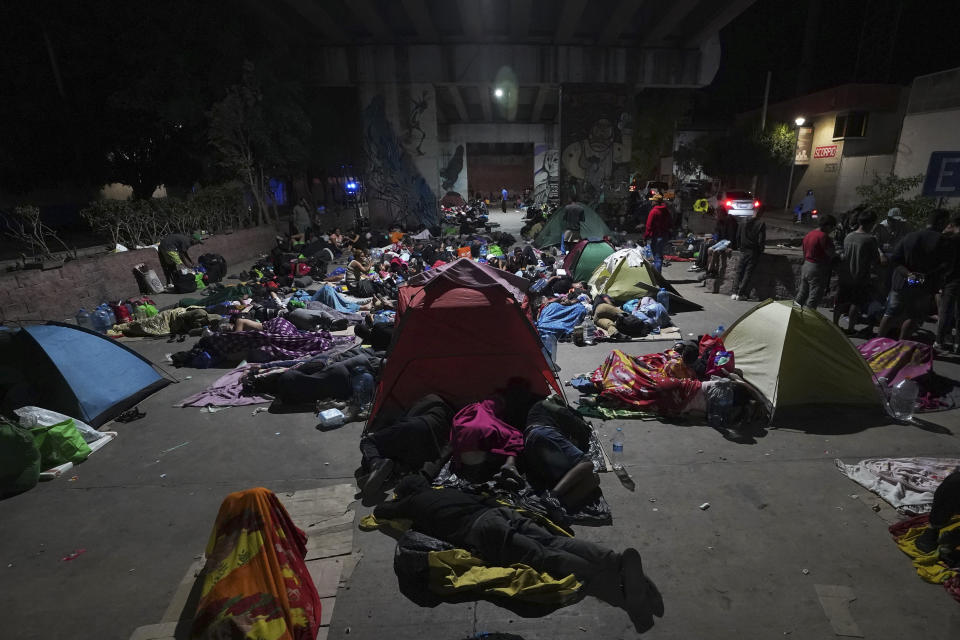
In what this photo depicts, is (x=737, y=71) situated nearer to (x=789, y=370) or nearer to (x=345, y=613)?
(x=789, y=370)

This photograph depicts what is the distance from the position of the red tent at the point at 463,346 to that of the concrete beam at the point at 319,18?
13.5m

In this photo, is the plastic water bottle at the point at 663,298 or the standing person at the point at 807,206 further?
the standing person at the point at 807,206

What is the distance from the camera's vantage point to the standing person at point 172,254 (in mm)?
11594

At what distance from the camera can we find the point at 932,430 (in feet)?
16.0

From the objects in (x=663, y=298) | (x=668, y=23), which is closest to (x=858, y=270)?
(x=663, y=298)

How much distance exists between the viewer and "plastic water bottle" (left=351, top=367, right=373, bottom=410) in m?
5.69

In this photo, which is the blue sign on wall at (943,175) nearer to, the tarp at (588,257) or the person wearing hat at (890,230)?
the person wearing hat at (890,230)

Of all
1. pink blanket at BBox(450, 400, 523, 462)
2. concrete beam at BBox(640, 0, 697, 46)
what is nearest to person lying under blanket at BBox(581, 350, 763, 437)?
pink blanket at BBox(450, 400, 523, 462)

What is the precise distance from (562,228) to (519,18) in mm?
7613

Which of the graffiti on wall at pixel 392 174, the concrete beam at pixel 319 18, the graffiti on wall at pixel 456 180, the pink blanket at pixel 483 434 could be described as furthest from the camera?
the graffiti on wall at pixel 456 180

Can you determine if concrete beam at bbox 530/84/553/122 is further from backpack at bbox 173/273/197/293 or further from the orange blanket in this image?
the orange blanket

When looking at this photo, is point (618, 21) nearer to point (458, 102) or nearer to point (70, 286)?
point (458, 102)

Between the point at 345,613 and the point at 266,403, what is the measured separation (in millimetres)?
3594

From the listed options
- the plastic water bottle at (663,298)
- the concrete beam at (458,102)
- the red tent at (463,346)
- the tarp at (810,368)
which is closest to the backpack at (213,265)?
the red tent at (463,346)
